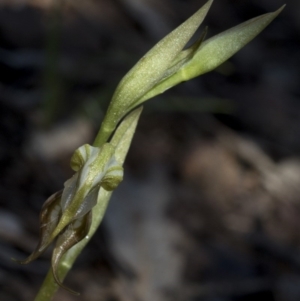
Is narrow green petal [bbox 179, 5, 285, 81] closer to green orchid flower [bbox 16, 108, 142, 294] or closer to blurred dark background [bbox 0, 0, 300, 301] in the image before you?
green orchid flower [bbox 16, 108, 142, 294]

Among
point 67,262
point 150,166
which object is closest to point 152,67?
point 67,262

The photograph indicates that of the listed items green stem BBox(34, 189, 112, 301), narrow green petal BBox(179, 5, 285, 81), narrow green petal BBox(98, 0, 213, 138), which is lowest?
green stem BBox(34, 189, 112, 301)

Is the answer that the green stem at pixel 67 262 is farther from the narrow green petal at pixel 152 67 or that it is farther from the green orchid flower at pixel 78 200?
the narrow green petal at pixel 152 67

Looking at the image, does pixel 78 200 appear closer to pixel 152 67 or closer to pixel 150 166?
pixel 152 67

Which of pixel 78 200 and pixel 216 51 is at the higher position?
pixel 216 51

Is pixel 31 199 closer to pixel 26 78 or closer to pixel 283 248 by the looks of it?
pixel 26 78

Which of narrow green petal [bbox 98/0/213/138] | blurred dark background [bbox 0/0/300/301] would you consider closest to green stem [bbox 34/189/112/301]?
narrow green petal [bbox 98/0/213/138]
